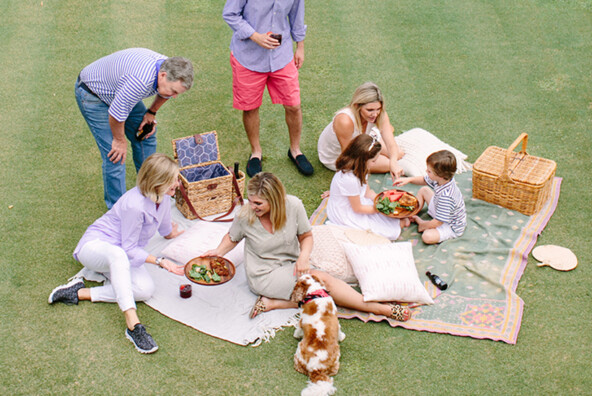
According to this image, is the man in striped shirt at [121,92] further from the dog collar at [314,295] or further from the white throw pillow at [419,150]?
the white throw pillow at [419,150]

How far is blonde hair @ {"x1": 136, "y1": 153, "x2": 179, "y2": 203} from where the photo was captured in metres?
4.82

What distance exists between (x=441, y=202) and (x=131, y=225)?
298cm

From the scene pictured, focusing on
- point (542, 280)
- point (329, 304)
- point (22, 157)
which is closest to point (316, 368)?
point (329, 304)

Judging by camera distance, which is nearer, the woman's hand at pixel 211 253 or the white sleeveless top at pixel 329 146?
the woman's hand at pixel 211 253

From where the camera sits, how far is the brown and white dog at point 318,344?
4.41 metres

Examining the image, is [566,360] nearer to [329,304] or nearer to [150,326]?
[329,304]

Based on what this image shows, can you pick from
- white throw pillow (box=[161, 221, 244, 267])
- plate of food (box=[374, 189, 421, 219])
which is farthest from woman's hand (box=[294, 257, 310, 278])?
plate of food (box=[374, 189, 421, 219])

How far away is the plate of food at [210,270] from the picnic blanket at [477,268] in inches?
41.5

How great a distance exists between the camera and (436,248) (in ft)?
19.4

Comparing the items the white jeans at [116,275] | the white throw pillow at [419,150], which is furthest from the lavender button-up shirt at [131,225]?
the white throw pillow at [419,150]

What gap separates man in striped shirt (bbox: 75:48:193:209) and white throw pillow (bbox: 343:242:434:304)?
219 cm

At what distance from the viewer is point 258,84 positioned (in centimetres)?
662

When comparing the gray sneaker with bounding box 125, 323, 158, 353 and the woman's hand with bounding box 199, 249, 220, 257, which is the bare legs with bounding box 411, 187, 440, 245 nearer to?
the woman's hand with bounding box 199, 249, 220, 257

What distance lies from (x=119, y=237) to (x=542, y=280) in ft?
12.8
